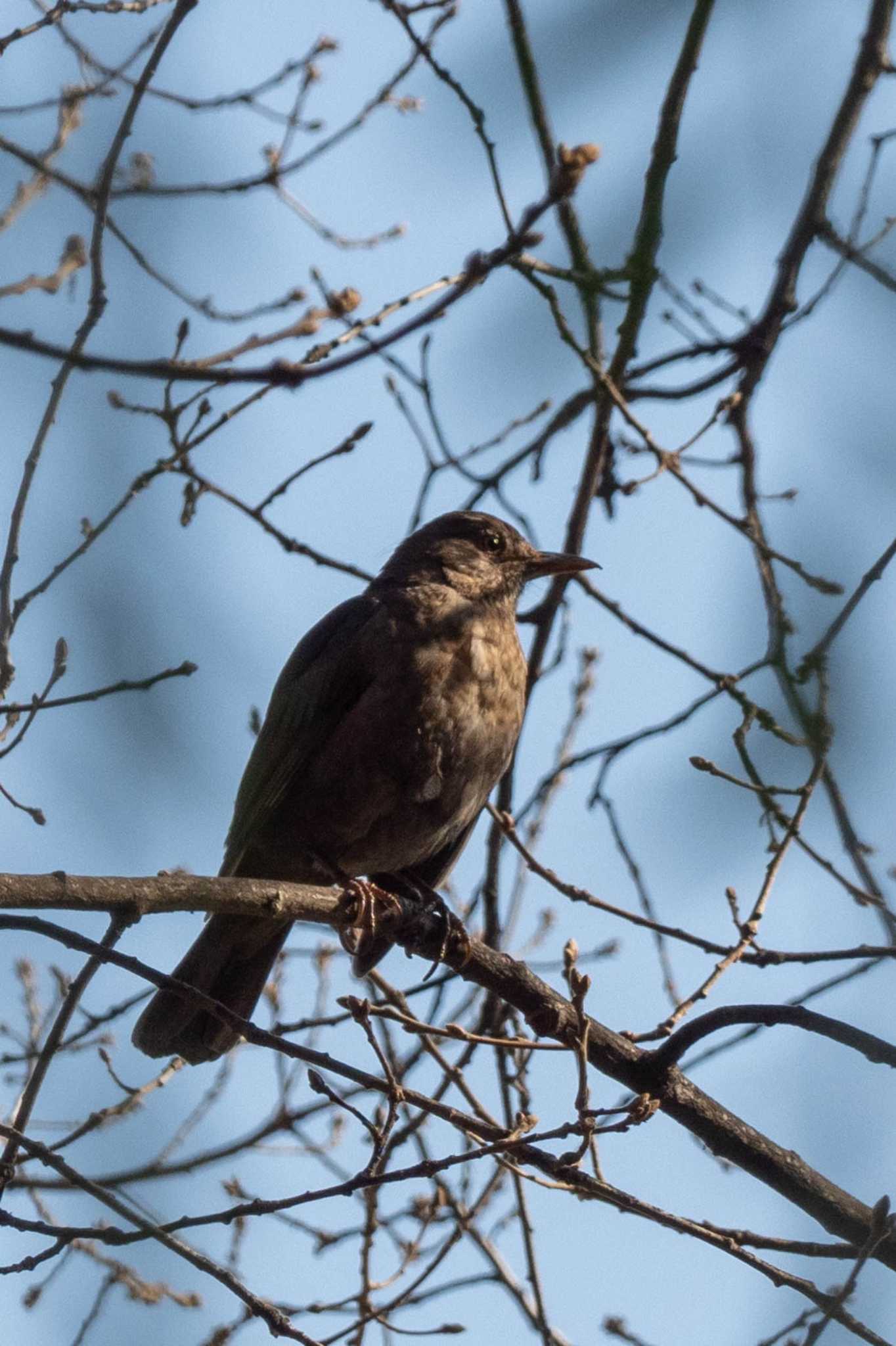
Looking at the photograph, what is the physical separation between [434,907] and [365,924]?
26.5 inches

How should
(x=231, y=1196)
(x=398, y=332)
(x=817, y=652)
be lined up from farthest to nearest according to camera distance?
1. (x=231, y=1196)
2. (x=817, y=652)
3. (x=398, y=332)

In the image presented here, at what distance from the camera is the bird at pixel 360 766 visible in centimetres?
554

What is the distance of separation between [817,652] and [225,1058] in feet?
13.9

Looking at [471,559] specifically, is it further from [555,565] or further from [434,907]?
[434,907]

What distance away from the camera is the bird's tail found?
5.31 meters

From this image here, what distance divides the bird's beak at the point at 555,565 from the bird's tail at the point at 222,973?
1.75 meters

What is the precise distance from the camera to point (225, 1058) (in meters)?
5.91

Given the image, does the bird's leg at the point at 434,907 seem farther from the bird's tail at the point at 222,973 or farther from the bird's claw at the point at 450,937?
the bird's tail at the point at 222,973

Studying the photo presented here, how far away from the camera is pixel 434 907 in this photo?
5434mm

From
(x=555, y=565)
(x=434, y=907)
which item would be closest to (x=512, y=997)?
(x=434, y=907)

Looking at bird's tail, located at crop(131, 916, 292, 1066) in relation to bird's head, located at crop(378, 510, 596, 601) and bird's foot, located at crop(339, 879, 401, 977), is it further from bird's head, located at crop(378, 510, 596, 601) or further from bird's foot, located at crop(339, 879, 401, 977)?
bird's head, located at crop(378, 510, 596, 601)

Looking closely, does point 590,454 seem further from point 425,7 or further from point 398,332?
point 398,332

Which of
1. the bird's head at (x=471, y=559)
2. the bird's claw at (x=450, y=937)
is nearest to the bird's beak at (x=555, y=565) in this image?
the bird's head at (x=471, y=559)

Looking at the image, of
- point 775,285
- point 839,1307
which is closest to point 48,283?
point 775,285
